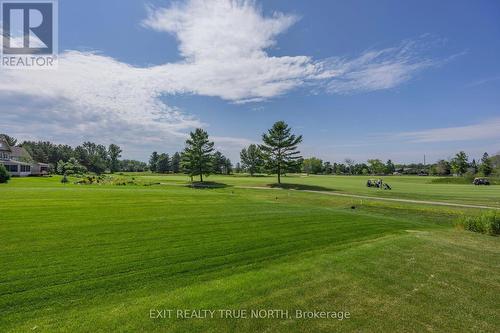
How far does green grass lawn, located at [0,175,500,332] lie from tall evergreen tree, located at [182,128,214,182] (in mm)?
41277

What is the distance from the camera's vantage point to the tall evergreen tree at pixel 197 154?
53.1 metres

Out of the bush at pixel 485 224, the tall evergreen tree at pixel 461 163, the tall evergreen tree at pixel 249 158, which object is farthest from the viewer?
the tall evergreen tree at pixel 249 158

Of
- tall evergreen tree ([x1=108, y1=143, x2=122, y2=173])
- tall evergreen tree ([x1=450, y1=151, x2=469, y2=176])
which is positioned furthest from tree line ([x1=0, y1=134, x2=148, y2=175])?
tall evergreen tree ([x1=450, y1=151, x2=469, y2=176])

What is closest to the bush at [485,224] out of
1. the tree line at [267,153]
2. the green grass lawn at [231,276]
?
the green grass lawn at [231,276]

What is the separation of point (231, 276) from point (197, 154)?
1889 inches

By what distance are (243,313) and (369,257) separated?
5.15m

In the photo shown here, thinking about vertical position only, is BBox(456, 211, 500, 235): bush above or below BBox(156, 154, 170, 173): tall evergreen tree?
below

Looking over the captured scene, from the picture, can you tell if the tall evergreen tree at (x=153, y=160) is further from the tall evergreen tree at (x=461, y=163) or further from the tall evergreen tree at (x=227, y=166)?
the tall evergreen tree at (x=461, y=163)

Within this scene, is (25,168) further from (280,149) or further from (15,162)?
(280,149)

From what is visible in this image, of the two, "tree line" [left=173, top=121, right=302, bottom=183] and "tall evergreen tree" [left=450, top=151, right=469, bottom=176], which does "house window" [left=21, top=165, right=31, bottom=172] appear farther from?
"tall evergreen tree" [left=450, top=151, right=469, bottom=176]

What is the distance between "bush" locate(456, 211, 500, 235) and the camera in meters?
13.2

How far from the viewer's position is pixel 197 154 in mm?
A: 53344

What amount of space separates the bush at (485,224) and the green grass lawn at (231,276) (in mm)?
1750

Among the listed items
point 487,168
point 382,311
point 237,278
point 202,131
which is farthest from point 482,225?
point 487,168
